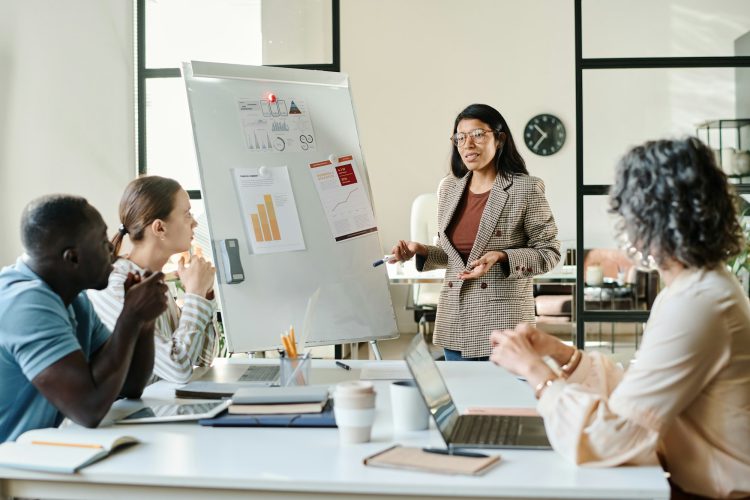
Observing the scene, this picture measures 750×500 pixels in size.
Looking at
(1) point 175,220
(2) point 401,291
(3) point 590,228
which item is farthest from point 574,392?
(2) point 401,291

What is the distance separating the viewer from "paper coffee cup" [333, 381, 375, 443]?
1453 millimetres

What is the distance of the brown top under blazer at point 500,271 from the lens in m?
2.76

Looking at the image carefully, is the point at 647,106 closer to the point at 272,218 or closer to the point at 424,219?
the point at 272,218

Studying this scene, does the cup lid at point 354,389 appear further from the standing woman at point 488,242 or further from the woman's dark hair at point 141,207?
the standing woman at point 488,242

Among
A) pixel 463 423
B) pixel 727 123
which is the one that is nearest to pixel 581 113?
pixel 727 123

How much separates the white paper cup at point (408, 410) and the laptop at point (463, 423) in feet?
0.10

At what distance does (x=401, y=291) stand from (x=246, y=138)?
17.5 feet

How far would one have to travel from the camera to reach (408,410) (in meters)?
1.57

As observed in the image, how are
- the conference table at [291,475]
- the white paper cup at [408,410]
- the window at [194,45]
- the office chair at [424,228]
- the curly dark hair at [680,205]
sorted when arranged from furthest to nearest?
the office chair at [424,228], the window at [194,45], the white paper cup at [408,410], the curly dark hair at [680,205], the conference table at [291,475]

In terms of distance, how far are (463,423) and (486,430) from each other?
0.06 m

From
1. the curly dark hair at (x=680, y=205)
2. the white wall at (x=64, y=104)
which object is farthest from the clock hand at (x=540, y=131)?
the curly dark hair at (x=680, y=205)

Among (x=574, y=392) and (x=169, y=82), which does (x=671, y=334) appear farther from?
(x=169, y=82)

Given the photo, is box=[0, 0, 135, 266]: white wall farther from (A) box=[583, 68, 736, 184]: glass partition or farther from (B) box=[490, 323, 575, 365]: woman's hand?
(B) box=[490, 323, 575, 365]: woman's hand

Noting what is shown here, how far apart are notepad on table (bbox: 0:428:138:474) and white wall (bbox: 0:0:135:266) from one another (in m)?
2.86
